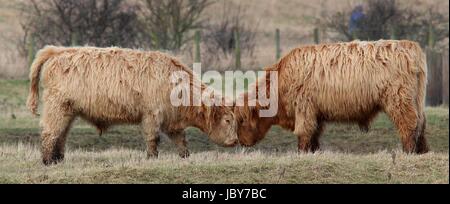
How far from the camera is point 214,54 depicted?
3247cm

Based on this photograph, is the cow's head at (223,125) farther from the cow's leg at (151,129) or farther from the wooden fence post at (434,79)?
the wooden fence post at (434,79)

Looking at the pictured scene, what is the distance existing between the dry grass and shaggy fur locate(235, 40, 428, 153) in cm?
101

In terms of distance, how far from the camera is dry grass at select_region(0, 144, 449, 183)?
1305 centimetres

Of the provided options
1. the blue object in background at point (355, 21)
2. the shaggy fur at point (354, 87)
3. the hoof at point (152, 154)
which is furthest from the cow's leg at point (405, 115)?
the blue object in background at point (355, 21)

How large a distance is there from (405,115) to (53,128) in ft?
17.4

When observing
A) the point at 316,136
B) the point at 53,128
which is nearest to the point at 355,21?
the point at 316,136

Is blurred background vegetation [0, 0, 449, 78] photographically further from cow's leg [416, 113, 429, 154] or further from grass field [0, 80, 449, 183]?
cow's leg [416, 113, 429, 154]

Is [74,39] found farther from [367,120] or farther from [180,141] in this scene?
[367,120]

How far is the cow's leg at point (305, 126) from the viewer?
616 inches

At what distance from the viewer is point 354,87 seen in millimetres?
15320

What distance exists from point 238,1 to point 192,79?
30368 mm

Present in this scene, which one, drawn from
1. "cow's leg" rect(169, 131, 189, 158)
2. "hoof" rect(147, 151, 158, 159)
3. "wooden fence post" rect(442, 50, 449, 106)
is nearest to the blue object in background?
"wooden fence post" rect(442, 50, 449, 106)
